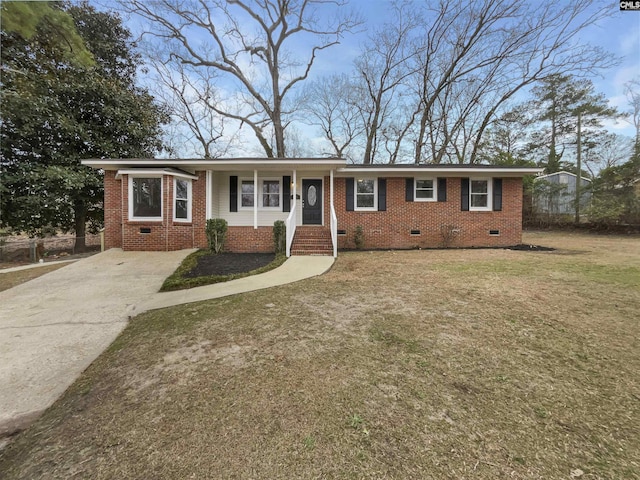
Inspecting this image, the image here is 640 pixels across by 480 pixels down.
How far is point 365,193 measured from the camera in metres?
11.1

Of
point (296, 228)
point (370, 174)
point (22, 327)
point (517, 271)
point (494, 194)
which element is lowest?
point (22, 327)

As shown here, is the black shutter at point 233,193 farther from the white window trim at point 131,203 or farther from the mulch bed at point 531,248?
the mulch bed at point 531,248

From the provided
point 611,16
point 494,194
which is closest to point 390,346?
point 494,194

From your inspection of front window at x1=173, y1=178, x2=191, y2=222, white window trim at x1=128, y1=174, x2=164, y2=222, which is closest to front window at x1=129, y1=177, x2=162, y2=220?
white window trim at x1=128, y1=174, x2=164, y2=222

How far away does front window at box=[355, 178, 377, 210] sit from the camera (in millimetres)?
11117

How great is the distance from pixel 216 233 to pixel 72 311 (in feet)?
17.6

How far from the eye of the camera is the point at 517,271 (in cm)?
657

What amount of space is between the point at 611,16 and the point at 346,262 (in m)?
20.8

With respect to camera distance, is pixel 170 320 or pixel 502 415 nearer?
pixel 502 415

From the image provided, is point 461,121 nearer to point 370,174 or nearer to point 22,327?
point 370,174

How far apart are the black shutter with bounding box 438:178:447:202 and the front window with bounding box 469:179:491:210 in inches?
43.9

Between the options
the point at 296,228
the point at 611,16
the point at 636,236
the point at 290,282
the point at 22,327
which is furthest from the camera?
the point at 611,16

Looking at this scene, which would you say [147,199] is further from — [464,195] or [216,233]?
[464,195]
